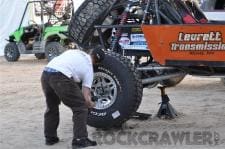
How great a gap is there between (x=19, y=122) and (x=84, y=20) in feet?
5.70

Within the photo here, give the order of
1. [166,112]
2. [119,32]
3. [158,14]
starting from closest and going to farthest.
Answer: [158,14], [119,32], [166,112]

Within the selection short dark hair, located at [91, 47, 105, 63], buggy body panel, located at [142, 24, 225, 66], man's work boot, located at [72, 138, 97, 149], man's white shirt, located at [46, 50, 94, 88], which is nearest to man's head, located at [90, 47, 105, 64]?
short dark hair, located at [91, 47, 105, 63]

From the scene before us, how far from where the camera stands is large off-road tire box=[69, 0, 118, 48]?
26.9 feet

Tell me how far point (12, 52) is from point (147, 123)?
1350cm

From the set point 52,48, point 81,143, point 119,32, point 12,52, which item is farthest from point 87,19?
point 12,52

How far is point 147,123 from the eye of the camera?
8195 millimetres

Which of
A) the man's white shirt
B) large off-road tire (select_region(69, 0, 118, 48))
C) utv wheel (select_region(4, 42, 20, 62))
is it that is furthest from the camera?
utv wheel (select_region(4, 42, 20, 62))

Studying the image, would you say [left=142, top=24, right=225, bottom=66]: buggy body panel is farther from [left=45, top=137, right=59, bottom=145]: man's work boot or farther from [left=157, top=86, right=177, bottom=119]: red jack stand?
[left=45, top=137, right=59, bottom=145]: man's work boot

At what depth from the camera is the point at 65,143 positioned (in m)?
7.09

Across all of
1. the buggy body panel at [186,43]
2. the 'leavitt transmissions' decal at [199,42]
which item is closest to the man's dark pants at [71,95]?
the buggy body panel at [186,43]

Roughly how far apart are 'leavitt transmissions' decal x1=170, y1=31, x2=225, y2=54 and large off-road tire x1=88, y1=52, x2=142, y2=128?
657mm

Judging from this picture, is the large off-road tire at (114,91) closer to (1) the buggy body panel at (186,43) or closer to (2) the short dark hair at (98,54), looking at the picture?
(2) the short dark hair at (98,54)

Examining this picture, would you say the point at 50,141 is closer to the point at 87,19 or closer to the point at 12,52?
the point at 87,19

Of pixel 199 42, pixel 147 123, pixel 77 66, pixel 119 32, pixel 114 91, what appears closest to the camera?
pixel 77 66
